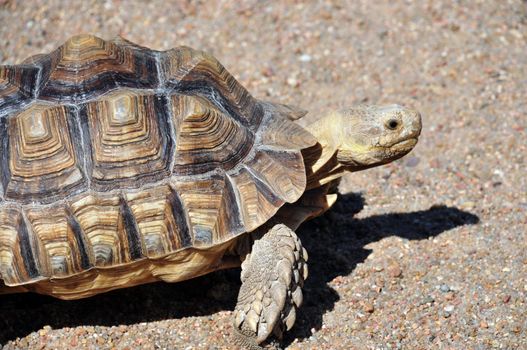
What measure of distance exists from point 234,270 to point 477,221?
1.51 m

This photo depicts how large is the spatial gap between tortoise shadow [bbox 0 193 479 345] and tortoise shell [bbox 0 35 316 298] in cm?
30

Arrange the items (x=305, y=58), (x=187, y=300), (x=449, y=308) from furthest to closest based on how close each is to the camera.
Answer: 1. (x=305, y=58)
2. (x=187, y=300)
3. (x=449, y=308)

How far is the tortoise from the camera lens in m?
Answer: 3.17

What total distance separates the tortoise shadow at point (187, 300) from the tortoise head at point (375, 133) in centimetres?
57

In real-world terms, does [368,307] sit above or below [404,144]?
below

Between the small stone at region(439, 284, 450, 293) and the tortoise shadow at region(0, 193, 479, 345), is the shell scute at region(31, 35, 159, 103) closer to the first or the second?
the tortoise shadow at region(0, 193, 479, 345)

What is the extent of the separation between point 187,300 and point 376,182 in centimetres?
162

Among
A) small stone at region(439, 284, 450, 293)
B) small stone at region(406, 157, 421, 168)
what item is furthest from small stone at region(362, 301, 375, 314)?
small stone at region(406, 157, 421, 168)

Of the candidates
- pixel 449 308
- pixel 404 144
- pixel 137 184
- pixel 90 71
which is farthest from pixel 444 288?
pixel 90 71

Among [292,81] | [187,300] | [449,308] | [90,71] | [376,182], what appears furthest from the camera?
[292,81]

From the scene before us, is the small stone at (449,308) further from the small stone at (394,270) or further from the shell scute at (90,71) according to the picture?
the shell scute at (90,71)

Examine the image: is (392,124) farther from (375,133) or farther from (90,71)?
(90,71)

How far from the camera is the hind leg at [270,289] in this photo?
324 cm

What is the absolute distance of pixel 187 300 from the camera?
370 centimetres
